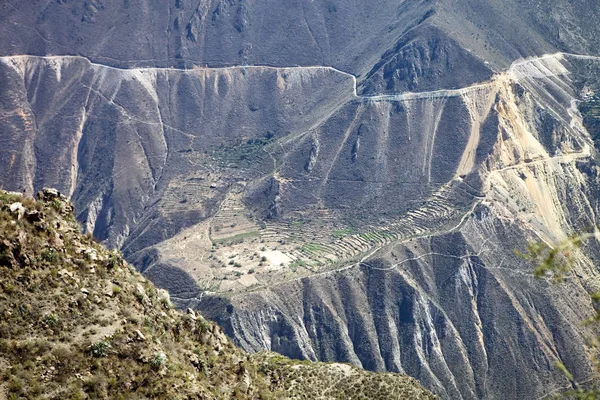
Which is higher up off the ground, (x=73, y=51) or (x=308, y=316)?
(x=73, y=51)

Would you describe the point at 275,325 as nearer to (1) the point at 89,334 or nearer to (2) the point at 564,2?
(1) the point at 89,334

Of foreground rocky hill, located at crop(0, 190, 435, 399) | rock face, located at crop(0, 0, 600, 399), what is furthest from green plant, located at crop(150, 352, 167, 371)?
rock face, located at crop(0, 0, 600, 399)

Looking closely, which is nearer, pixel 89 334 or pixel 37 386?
pixel 37 386

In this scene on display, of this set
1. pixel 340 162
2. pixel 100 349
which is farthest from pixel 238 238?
pixel 100 349

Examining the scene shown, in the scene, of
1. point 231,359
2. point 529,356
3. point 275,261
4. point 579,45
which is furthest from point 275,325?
point 579,45

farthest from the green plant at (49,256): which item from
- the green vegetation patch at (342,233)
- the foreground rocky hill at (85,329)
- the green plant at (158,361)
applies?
the green vegetation patch at (342,233)

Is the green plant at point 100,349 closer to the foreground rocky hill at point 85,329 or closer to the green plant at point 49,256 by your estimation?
the foreground rocky hill at point 85,329

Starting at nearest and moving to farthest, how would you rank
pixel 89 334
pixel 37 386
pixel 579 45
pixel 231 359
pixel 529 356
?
pixel 37 386 → pixel 89 334 → pixel 231 359 → pixel 529 356 → pixel 579 45
